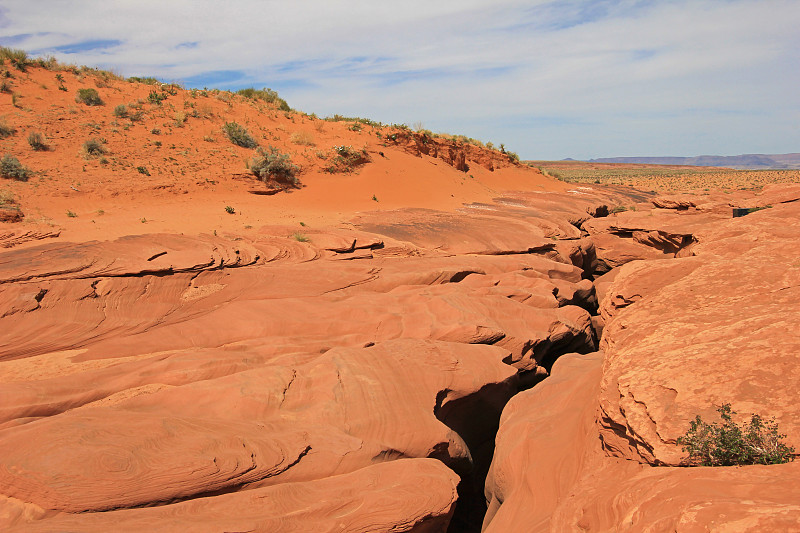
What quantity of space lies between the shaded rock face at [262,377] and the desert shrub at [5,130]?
1174cm

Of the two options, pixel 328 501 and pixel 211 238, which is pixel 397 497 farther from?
pixel 211 238

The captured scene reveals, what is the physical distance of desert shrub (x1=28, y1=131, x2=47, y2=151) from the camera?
687 inches

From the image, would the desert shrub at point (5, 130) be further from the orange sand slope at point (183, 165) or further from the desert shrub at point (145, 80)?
the desert shrub at point (145, 80)

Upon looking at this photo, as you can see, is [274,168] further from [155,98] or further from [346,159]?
[155,98]

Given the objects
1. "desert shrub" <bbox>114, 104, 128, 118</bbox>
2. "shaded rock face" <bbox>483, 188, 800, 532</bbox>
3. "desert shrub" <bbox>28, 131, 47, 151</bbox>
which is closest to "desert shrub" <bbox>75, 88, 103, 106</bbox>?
"desert shrub" <bbox>114, 104, 128, 118</bbox>

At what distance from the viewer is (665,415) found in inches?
156

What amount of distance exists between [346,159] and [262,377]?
18.7 metres

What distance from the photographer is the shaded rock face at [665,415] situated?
3121 mm

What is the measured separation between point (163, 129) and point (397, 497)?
70.8 ft

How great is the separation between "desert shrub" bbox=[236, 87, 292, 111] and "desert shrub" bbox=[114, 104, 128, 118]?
8.99 meters

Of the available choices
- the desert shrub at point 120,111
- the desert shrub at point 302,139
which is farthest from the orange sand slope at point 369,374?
the desert shrub at point 302,139

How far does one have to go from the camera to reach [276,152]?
71.7 feet

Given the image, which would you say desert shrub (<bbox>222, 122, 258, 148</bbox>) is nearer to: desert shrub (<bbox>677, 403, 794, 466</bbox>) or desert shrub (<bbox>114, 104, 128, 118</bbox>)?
desert shrub (<bbox>114, 104, 128, 118</bbox>)

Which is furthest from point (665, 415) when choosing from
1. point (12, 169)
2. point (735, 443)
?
point (12, 169)
